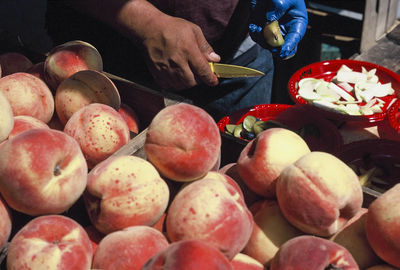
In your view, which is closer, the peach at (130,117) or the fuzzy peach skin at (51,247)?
the fuzzy peach skin at (51,247)

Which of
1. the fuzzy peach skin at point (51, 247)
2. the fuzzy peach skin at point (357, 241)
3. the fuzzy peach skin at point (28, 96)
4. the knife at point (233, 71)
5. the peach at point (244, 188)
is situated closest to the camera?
the fuzzy peach skin at point (51, 247)

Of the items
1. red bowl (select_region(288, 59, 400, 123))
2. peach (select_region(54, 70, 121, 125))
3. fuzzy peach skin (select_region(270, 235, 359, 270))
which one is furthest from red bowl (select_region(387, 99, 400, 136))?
peach (select_region(54, 70, 121, 125))

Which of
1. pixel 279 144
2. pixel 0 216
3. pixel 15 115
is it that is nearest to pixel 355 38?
pixel 279 144

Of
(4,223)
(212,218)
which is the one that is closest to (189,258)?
(212,218)

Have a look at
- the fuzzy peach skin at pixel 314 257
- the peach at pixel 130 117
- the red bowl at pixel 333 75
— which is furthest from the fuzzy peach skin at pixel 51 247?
the red bowl at pixel 333 75

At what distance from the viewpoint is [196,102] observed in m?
2.62

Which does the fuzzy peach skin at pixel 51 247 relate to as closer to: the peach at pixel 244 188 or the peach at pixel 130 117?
the peach at pixel 244 188

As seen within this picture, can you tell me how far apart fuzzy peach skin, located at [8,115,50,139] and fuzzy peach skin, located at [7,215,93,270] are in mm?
382

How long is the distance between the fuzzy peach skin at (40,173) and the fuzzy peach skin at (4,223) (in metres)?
0.02

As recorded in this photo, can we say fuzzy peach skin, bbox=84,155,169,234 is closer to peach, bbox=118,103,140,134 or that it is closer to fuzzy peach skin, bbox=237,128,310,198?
fuzzy peach skin, bbox=237,128,310,198

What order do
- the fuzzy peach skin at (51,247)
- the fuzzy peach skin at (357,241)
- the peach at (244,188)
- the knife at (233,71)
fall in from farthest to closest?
the knife at (233,71)
the peach at (244,188)
the fuzzy peach skin at (357,241)
the fuzzy peach skin at (51,247)

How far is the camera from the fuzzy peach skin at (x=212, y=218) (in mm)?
1007

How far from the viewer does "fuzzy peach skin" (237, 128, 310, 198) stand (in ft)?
3.88

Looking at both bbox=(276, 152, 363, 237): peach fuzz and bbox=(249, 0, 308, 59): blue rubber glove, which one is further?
bbox=(249, 0, 308, 59): blue rubber glove
